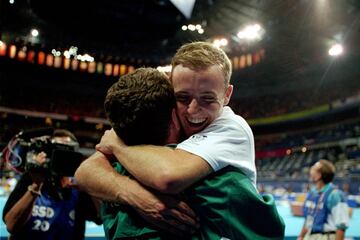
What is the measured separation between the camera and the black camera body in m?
1.86

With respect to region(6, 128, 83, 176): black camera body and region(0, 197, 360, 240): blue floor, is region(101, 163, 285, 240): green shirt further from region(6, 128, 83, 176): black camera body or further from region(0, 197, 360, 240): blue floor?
region(0, 197, 360, 240): blue floor

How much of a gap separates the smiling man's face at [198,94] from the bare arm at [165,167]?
166 millimetres

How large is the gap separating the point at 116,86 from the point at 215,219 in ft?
1.42

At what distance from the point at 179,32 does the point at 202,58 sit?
14975 millimetres

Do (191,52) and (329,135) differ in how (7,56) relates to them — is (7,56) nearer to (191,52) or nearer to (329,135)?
(329,135)

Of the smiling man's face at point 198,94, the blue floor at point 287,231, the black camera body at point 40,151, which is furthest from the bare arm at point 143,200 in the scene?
the blue floor at point 287,231

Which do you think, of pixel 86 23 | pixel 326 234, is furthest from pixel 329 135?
pixel 326 234

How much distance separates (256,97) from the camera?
2620cm

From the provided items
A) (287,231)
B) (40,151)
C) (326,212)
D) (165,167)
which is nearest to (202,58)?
(165,167)

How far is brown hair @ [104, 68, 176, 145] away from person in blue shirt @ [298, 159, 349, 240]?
2.92 meters

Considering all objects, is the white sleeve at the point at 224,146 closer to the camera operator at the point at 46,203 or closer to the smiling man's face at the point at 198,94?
the smiling man's face at the point at 198,94


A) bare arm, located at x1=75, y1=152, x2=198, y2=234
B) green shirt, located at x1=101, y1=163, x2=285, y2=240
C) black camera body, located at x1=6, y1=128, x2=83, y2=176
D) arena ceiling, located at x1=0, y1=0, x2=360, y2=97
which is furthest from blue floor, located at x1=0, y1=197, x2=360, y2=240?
arena ceiling, located at x1=0, y1=0, x2=360, y2=97

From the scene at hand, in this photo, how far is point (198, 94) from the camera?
102cm

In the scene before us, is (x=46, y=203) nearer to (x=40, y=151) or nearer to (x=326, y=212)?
(x=40, y=151)
